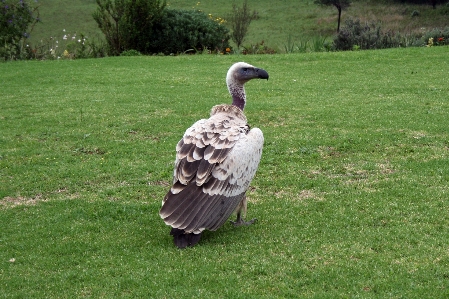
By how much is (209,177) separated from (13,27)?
1840 centimetres

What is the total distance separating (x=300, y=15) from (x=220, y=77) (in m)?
18.8

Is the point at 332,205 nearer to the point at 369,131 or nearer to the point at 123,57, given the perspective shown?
the point at 369,131

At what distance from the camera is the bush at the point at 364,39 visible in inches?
909

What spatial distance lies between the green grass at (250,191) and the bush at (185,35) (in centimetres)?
716

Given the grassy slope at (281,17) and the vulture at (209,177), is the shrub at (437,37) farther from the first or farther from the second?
the vulture at (209,177)

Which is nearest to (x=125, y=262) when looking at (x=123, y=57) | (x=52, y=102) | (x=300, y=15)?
(x=52, y=102)

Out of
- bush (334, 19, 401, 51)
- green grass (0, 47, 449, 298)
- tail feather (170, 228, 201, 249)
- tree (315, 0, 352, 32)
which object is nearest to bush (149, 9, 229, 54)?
bush (334, 19, 401, 51)

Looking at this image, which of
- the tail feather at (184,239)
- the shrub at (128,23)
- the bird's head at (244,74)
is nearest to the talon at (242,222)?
the tail feather at (184,239)

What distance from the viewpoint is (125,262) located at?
21.8 ft

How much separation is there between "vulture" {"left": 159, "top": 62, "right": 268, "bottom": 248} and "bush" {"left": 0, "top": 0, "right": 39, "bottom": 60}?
57.4 feet

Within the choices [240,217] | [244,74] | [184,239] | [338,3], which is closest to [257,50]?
[338,3]

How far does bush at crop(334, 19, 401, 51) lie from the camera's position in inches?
909

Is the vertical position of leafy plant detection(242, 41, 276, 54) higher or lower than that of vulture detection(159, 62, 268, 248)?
higher

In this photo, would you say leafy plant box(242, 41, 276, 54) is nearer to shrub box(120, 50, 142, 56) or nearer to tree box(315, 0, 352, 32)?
shrub box(120, 50, 142, 56)
